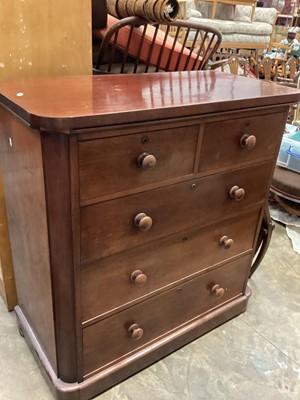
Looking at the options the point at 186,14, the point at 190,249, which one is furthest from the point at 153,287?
the point at 186,14

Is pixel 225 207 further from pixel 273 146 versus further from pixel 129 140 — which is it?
pixel 129 140

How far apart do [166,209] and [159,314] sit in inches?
16.7

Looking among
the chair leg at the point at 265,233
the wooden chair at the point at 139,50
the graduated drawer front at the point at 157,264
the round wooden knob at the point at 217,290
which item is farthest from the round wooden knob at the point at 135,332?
the wooden chair at the point at 139,50

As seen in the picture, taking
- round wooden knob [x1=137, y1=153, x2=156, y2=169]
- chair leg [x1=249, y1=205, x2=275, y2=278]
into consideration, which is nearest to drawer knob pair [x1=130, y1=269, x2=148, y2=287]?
round wooden knob [x1=137, y1=153, x2=156, y2=169]

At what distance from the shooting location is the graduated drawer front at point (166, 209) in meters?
0.93

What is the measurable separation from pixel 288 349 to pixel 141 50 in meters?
1.36

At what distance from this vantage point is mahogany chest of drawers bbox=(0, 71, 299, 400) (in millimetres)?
845

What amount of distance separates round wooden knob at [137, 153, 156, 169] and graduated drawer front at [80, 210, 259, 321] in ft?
0.91

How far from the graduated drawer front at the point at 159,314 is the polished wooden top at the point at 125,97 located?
24.7 inches

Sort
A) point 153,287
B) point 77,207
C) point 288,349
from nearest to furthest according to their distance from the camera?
point 77,207 < point 153,287 < point 288,349

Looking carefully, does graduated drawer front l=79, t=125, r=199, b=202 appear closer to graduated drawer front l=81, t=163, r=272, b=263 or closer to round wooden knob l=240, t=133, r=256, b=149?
graduated drawer front l=81, t=163, r=272, b=263

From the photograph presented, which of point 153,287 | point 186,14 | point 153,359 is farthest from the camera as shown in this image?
point 186,14

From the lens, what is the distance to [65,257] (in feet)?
3.01

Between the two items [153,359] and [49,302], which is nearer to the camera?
[49,302]
